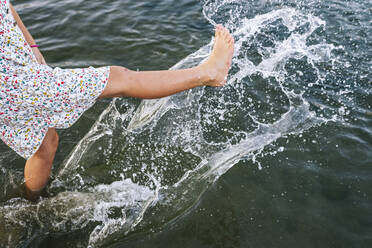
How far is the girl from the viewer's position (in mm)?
1973

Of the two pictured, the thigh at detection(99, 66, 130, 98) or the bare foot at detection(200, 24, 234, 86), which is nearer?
the thigh at detection(99, 66, 130, 98)

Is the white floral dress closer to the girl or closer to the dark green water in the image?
the girl

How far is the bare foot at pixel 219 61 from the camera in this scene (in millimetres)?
2734

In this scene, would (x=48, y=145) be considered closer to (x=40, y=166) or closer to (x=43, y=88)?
(x=40, y=166)

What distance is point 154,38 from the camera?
5195mm

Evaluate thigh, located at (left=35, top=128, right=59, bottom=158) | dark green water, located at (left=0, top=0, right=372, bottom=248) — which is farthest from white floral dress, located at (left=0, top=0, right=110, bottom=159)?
dark green water, located at (left=0, top=0, right=372, bottom=248)

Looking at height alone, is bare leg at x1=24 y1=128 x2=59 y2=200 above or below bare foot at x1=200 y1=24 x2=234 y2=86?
below

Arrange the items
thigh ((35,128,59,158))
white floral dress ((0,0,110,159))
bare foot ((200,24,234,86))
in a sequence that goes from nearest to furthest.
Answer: white floral dress ((0,0,110,159)) → thigh ((35,128,59,158)) → bare foot ((200,24,234,86))

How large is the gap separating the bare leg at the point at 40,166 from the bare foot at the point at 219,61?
1397 millimetres

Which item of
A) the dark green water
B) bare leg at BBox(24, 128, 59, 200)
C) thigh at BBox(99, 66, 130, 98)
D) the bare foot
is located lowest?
the dark green water

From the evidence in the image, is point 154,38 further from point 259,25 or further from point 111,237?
point 111,237

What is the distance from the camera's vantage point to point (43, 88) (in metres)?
2.00

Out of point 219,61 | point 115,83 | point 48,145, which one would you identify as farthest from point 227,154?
point 48,145

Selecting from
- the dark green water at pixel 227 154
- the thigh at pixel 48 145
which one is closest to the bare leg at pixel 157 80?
the thigh at pixel 48 145
